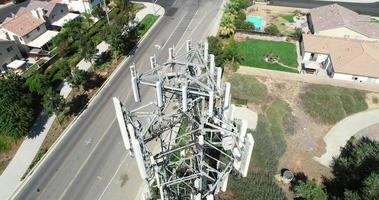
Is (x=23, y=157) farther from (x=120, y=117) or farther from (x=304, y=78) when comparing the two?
(x=304, y=78)

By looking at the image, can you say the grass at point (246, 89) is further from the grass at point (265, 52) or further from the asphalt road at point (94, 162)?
the asphalt road at point (94, 162)

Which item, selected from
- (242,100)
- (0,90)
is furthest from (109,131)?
(242,100)

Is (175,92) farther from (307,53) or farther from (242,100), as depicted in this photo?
(307,53)

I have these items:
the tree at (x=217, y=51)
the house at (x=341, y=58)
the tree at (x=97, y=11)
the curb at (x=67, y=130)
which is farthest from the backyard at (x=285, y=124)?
the tree at (x=97, y=11)

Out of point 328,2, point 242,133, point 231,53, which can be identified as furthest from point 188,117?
point 328,2

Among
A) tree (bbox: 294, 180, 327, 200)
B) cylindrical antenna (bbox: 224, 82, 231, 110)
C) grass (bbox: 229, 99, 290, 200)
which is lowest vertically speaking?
grass (bbox: 229, 99, 290, 200)

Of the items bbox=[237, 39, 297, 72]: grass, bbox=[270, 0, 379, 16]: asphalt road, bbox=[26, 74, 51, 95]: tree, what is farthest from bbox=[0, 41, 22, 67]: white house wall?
bbox=[270, 0, 379, 16]: asphalt road

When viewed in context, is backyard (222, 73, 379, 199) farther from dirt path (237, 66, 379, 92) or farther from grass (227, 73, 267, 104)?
dirt path (237, 66, 379, 92)
